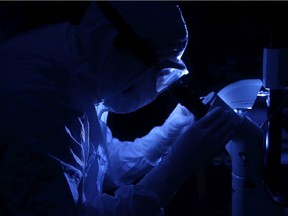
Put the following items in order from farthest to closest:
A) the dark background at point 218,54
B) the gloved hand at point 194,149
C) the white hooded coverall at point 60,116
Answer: the dark background at point 218,54, the gloved hand at point 194,149, the white hooded coverall at point 60,116

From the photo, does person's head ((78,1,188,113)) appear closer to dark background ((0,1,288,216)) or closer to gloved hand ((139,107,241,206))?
gloved hand ((139,107,241,206))

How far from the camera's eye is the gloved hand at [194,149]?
97 centimetres

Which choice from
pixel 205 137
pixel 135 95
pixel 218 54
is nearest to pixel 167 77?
pixel 135 95

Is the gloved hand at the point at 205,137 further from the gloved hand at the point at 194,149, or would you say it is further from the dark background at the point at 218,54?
the dark background at the point at 218,54

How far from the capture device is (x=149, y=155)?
52.4 inches

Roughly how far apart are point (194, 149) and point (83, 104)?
1.19ft

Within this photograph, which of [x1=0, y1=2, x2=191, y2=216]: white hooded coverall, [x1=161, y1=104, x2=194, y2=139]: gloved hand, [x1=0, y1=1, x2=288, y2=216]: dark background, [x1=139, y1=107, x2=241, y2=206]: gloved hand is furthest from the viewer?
[x1=0, y1=1, x2=288, y2=216]: dark background

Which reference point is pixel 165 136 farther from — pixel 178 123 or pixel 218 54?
pixel 218 54

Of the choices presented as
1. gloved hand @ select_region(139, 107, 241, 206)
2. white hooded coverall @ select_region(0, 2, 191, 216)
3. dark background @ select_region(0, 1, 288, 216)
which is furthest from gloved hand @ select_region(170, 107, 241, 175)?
dark background @ select_region(0, 1, 288, 216)

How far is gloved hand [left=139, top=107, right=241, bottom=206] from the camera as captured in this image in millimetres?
974

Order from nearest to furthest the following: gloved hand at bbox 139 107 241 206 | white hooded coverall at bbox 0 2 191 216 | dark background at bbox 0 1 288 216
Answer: white hooded coverall at bbox 0 2 191 216
gloved hand at bbox 139 107 241 206
dark background at bbox 0 1 288 216

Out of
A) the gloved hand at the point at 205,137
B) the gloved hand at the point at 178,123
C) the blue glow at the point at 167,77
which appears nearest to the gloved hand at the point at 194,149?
the gloved hand at the point at 205,137

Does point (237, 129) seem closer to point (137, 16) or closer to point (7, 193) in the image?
point (137, 16)

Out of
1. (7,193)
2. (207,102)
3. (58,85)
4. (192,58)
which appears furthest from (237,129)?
(192,58)
